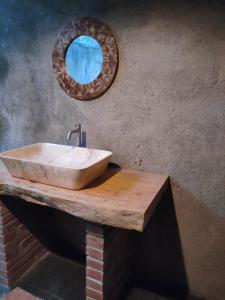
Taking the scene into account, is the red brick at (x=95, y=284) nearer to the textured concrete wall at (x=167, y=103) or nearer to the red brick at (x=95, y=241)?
the red brick at (x=95, y=241)

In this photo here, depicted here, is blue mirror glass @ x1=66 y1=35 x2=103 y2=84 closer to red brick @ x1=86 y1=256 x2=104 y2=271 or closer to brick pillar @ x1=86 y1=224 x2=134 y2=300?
brick pillar @ x1=86 y1=224 x2=134 y2=300

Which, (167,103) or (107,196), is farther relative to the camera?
(167,103)

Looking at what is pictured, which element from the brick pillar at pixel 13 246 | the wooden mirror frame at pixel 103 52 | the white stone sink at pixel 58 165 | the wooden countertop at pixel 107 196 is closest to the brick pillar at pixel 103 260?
the wooden countertop at pixel 107 196

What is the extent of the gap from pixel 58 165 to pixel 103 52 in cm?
82

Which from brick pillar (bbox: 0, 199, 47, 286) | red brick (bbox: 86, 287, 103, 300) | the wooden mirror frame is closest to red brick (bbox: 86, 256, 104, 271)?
red brick (bbox: 86, 287, 103, 300)

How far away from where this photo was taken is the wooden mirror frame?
1565 mm

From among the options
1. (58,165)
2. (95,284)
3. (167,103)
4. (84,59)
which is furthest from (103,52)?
(95,284)

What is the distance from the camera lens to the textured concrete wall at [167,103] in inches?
54.3

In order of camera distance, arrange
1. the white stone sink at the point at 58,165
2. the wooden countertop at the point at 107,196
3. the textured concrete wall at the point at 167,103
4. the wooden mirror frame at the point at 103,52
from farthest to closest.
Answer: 1. the wooden mirror frame at the point at 103,52
2. the textured concrete wall at the point at 167,103
3. the white stone sink at the point at 58,165
4. the wooden countertop at the point at 107,196

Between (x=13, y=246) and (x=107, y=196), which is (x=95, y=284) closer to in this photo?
(x=107, y=196)

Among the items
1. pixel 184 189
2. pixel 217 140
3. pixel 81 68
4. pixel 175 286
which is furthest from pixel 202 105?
pixel 175 286

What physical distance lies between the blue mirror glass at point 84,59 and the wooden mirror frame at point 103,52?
2 cm

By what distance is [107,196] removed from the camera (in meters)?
1.24

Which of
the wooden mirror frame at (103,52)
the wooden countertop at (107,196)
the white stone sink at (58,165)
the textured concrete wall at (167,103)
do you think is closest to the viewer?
the wooden countertop at (107,196)
